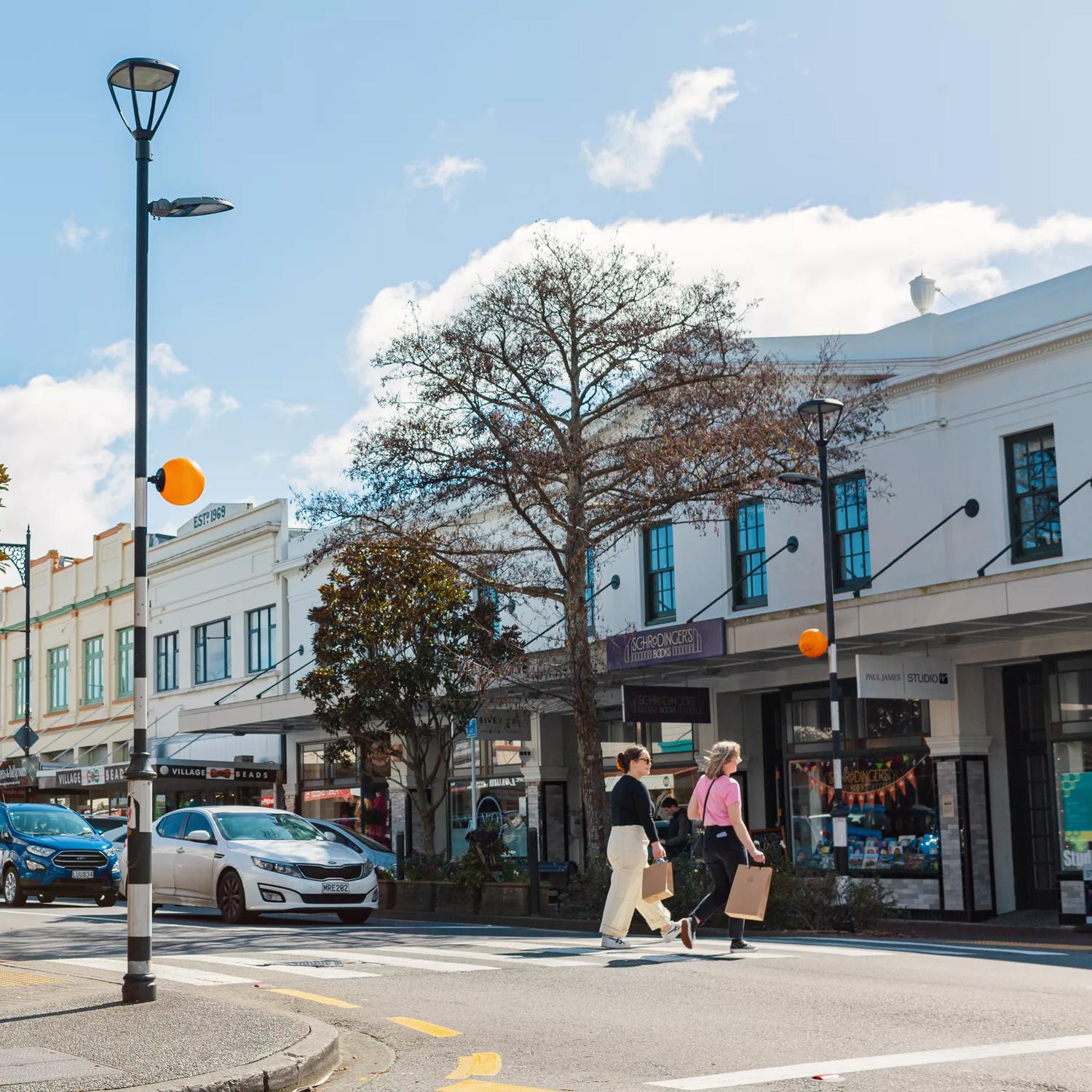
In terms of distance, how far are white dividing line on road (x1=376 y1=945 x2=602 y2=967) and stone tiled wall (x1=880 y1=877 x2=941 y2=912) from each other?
991cm

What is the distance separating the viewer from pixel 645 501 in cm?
2108

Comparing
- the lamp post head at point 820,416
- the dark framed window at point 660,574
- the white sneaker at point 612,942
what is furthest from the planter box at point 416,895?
the white sneaker at point 612,942

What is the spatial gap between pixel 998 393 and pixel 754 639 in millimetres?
5024

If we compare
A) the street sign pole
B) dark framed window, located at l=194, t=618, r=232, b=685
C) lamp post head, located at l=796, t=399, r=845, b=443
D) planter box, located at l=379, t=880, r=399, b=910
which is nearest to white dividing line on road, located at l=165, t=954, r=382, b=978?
lamp post head, located at l=796, t=399, r=845, b=443

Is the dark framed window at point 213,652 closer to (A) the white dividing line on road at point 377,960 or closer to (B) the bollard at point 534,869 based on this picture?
(B) the bollard at point 534,869

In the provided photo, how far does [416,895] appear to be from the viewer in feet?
77.8

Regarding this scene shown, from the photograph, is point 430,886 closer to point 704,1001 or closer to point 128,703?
point 704,1001

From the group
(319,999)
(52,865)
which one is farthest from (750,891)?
(52,865)

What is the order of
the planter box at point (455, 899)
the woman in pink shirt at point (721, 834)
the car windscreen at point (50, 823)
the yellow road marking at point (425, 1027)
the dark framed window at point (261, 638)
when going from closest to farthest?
1. the yellow road marking at point (425, 1027)
2. the woman in pink shirt at point (721, 834)
3. the planter box at point (455, 899)
4. the car windscreen at point (50, 823)
5. the dark framed window at point (261, 638)

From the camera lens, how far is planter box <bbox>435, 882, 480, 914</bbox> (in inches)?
877

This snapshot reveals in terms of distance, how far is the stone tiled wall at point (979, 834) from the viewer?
21.8m

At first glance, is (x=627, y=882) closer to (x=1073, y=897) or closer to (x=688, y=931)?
(x=688, y=931)

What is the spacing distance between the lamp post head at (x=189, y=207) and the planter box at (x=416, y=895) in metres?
14.2

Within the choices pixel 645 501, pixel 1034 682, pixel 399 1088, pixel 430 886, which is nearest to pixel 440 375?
pixel 645 501
